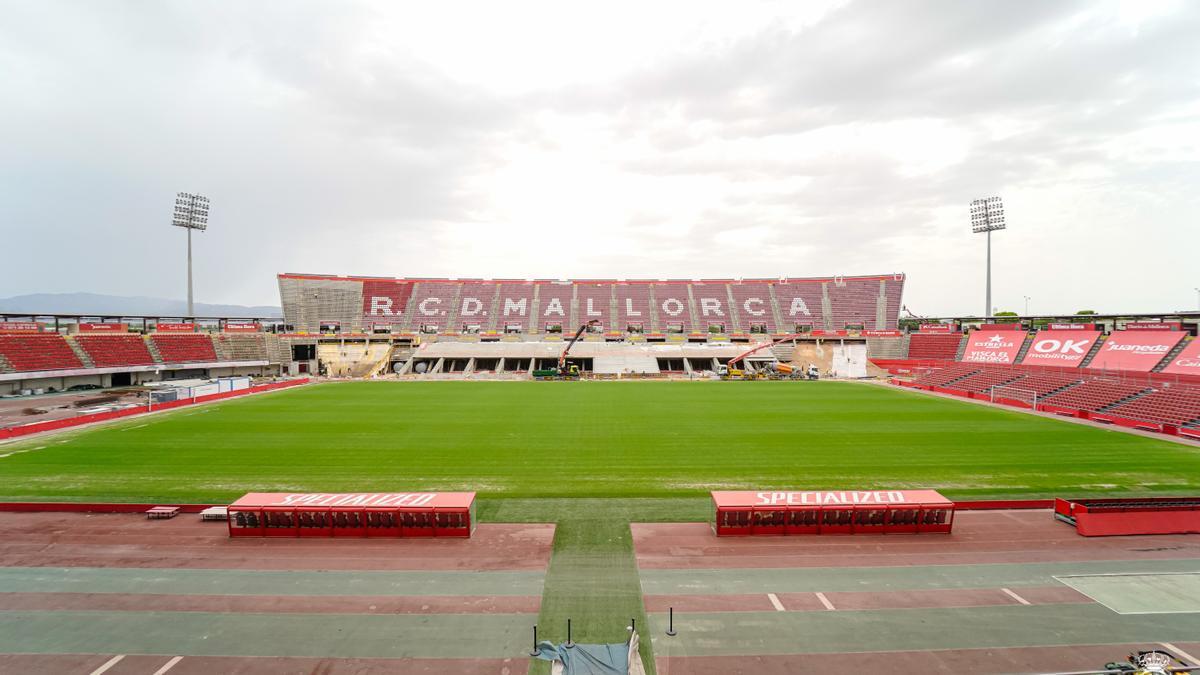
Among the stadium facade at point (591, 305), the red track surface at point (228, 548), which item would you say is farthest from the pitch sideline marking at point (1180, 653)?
the stadium facade at point (591, 305)

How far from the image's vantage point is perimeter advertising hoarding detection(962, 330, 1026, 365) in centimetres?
4872

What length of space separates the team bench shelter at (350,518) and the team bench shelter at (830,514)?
718cm

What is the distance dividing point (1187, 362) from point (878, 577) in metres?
40.0

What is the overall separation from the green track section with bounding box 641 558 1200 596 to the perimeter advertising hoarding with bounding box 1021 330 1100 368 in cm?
3810

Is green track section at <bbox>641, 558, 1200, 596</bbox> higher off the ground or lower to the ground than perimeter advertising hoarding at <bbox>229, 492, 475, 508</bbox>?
lower

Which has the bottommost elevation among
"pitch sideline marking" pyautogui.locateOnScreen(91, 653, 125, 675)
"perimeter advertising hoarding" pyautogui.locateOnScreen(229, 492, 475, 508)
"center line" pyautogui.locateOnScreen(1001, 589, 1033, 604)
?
"pitch sideline marking" pyautogui.locateOnScreen(91, 653, 125, 675)

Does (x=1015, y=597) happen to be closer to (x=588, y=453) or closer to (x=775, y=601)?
(x=775, y=601)

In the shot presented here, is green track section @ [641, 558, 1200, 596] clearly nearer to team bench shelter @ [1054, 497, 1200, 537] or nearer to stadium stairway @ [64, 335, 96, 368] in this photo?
team bench shelter @ [1054, 497, 1200, 537]

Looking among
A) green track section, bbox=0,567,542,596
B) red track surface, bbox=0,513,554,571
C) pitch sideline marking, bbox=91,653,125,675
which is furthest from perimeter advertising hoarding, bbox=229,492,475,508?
pitch sideline marking, bbox=91,653,125,675

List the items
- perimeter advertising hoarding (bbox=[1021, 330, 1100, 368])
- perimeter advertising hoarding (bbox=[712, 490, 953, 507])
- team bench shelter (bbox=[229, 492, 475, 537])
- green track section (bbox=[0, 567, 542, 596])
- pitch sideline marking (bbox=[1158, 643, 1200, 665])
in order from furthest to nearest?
perimeter advertising hoarding (bbox=[1021, 330, 1100, 368]) < perimeter advertising hoarding (bbox=[712, 490, 953, 507]) < team bench shelter (bbox=[229, 492, 475, 537]) < green track section (bbox=[0, 567, 542, 596]) < pitch sideline marking (bbox=[1158, 643, 1200, 665])

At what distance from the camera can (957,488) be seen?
58.4 feet

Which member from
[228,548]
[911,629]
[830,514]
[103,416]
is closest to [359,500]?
[228,548]

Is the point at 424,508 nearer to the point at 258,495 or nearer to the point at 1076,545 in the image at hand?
the point at 258,495

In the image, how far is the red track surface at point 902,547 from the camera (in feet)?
41.7
